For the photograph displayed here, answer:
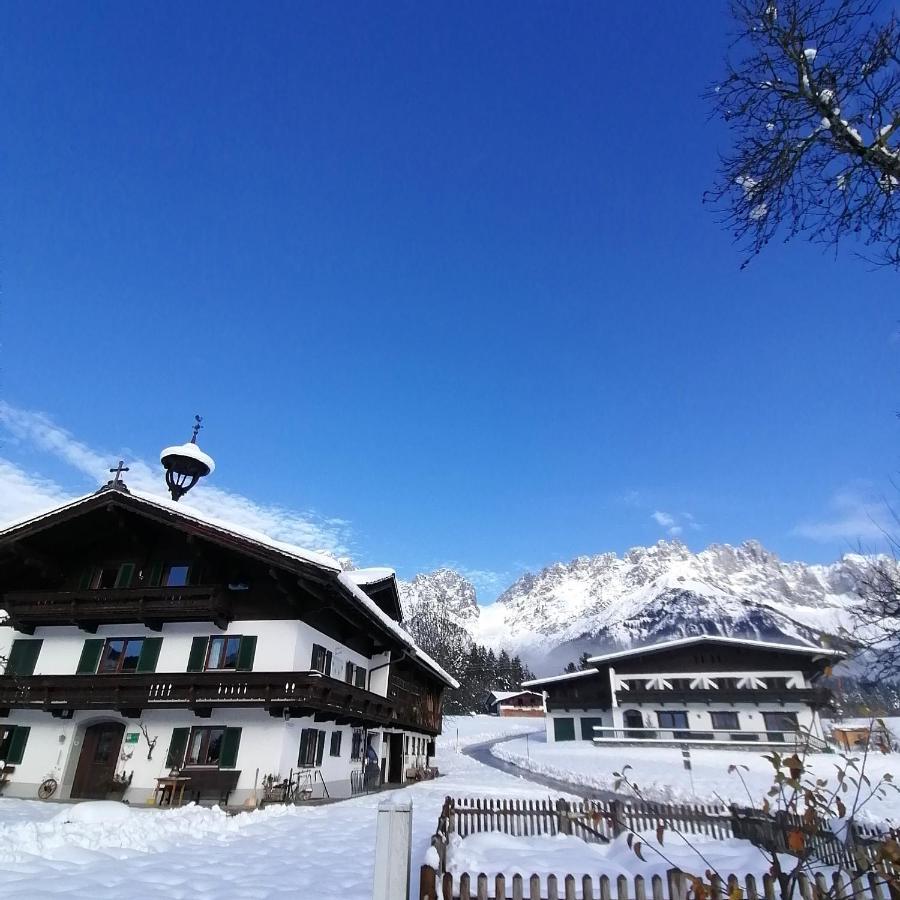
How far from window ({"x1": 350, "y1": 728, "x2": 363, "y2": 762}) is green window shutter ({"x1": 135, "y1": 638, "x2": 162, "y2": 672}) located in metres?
9.46

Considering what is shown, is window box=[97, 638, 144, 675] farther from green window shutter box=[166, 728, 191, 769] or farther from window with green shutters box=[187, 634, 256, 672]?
green window shutter box=[166, 728, 191, 769]

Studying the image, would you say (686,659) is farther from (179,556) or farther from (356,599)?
(179,556)

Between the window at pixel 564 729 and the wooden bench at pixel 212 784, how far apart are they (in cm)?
3020

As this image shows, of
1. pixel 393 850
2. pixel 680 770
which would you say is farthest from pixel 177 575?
pixel 680 770

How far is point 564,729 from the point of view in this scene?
41.4 metres

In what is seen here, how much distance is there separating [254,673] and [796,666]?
1313 inches

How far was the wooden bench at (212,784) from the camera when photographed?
16719mm

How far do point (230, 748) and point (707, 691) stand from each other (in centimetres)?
2956

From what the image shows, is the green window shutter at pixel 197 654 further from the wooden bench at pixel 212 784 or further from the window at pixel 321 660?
the window at pixel 321 660

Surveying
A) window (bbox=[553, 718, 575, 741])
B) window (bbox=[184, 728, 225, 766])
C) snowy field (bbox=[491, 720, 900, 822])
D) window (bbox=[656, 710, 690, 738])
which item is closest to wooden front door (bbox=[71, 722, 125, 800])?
window (bbox=[184, 728, 225, 766])

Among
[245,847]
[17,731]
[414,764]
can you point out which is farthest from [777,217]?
[414,764]

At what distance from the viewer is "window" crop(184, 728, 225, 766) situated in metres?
17.7

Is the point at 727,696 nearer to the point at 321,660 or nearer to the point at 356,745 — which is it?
the point at 356,745

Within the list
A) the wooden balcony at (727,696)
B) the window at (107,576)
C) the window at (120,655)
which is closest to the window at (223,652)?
the window at (120,655)
